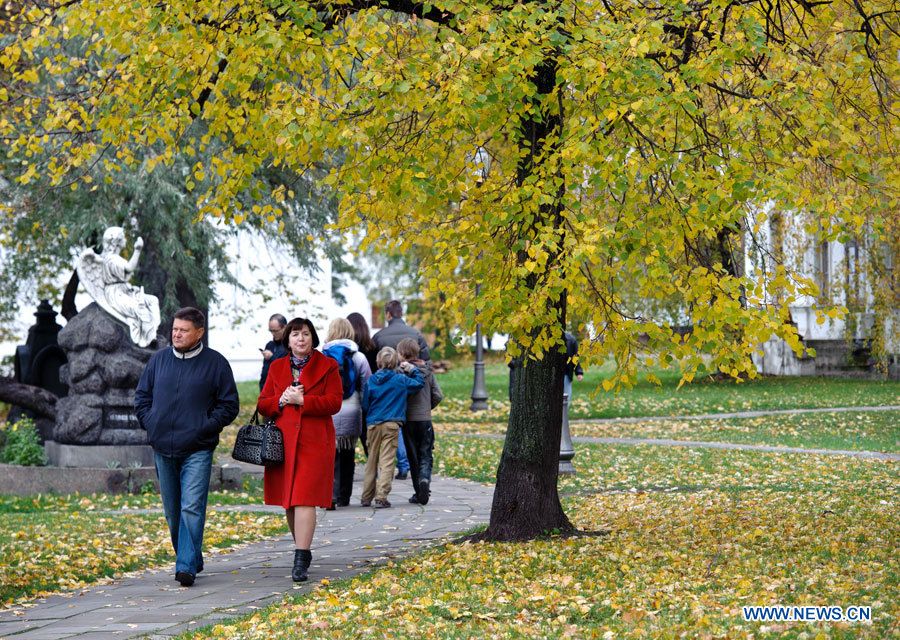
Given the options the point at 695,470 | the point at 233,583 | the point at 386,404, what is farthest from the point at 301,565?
the point at 695,470

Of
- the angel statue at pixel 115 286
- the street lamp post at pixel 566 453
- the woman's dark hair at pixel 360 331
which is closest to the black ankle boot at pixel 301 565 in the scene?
the woman's dark hair at pixel 360 331

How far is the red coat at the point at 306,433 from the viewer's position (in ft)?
27.3

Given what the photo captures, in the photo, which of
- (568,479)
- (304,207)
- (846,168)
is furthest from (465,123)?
(304,207)

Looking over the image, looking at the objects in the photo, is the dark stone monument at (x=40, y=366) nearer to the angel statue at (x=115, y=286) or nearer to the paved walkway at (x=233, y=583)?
the angel statue at (x=115, y=286)

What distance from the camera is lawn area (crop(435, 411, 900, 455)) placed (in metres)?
18.4

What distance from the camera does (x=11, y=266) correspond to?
2406cm

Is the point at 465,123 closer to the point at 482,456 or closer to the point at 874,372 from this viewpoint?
the point at 482,456

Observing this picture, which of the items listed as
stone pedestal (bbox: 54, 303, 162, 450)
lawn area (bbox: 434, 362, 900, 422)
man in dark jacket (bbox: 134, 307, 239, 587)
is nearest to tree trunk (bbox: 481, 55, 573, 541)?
man in dark jacket (bbox: 134, 307, 239, 587)

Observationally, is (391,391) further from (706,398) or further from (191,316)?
(706,398)

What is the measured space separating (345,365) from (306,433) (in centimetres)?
354

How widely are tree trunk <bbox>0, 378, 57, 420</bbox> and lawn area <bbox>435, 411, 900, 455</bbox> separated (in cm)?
757

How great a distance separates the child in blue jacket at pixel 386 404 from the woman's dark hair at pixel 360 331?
46 centimetres

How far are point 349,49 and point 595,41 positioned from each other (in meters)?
1.59

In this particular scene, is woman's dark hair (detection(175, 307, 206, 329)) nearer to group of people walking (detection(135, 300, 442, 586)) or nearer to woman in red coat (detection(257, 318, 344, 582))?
group of people walking (detection(135, 300, 442, 586))
